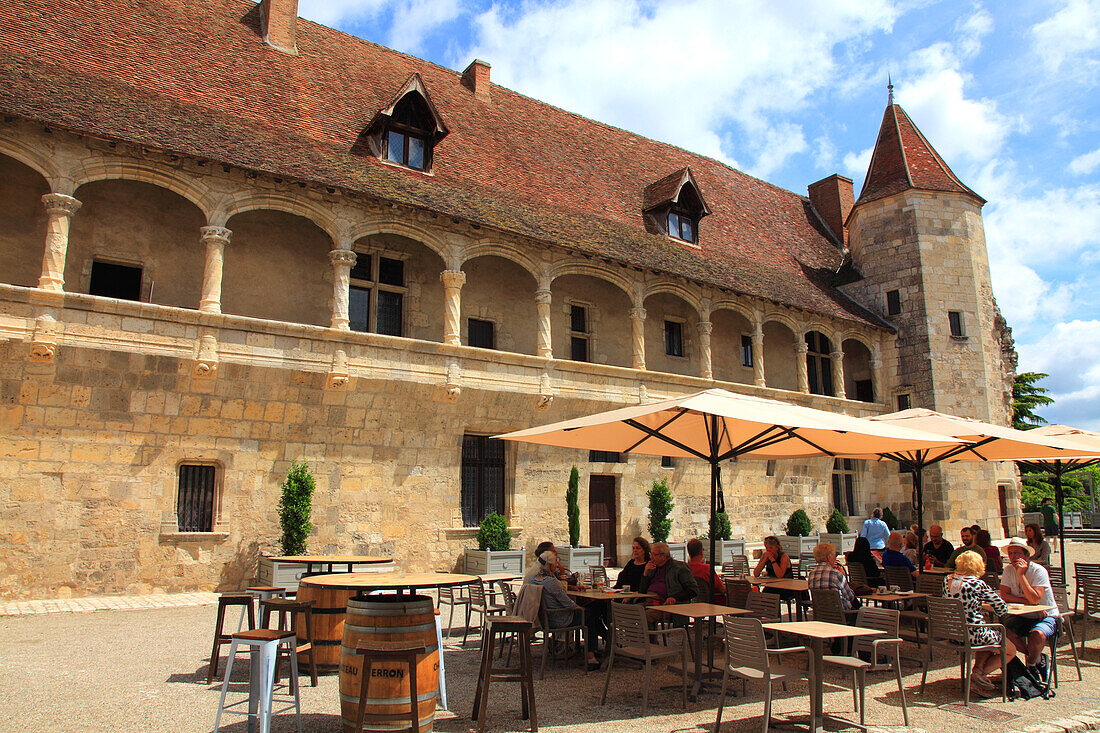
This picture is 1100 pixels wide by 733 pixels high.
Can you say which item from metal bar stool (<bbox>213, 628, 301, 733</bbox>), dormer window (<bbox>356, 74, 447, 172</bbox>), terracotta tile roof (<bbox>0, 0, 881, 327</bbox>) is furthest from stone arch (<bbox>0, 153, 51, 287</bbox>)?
metal bar stool (<bbox>213, 628, 301, 733</bbox>)

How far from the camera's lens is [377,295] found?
596 inches

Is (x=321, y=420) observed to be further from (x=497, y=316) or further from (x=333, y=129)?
(x=333, y=129)

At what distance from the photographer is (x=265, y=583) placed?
11719 millimetres

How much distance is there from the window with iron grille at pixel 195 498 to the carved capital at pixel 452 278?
5.30 m

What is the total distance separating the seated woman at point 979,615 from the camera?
620 centimetres

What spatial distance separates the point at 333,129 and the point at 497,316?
5002mm

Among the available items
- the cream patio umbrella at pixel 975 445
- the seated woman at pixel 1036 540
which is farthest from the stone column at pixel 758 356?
the seated woman at pixel 1036 540

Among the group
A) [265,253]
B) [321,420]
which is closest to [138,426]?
[321,420]

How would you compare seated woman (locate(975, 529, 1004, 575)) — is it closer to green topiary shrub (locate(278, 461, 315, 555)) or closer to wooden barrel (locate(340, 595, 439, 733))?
wooden barrel (locate(340, 595, 439, 733))

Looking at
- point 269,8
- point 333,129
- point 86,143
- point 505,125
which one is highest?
point 269,8

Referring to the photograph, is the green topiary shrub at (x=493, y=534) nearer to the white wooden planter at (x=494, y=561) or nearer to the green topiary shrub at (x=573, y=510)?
the white wooden planter at (x=494, y=561)

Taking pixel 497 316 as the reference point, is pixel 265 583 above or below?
below

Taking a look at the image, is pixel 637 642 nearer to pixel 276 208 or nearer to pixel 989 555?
pixel 989 555

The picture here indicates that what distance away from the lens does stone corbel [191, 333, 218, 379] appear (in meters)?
11.9
